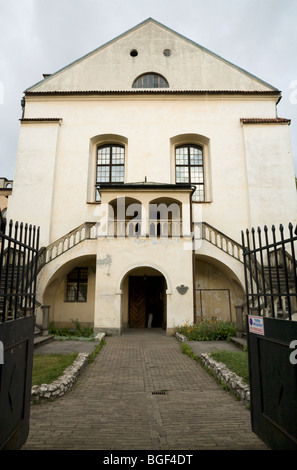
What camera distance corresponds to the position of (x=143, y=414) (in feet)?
17.2

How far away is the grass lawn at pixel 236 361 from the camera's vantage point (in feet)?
22.6

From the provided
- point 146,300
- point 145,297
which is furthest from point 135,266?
point 146,300

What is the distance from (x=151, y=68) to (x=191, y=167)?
746cm

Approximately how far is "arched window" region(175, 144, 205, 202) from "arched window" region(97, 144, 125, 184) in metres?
3.58

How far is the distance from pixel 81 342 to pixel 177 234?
6.62 metres

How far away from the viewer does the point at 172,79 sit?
20922 millimetres

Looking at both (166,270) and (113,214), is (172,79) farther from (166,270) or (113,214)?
(166,270)

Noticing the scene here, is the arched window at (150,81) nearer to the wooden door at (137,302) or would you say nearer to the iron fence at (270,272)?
the iron fence at (270,272)

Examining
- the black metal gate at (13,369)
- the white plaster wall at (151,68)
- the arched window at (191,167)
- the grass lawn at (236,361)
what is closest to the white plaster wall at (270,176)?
the arched window at (191,167)

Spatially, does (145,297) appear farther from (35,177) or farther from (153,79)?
(153,79)

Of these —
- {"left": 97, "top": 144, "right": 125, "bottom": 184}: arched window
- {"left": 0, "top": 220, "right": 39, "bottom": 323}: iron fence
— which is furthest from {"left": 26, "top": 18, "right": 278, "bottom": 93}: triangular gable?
{"left": 0, "top": 220, "right": 39, "bottom": 323}: iron fence

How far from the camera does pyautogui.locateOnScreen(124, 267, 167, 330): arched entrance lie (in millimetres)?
18000

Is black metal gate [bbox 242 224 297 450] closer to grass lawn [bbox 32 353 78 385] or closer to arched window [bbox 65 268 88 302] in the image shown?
grass lawn [bbox 32 353 78 385]

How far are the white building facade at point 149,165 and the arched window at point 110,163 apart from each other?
9 centimetres
